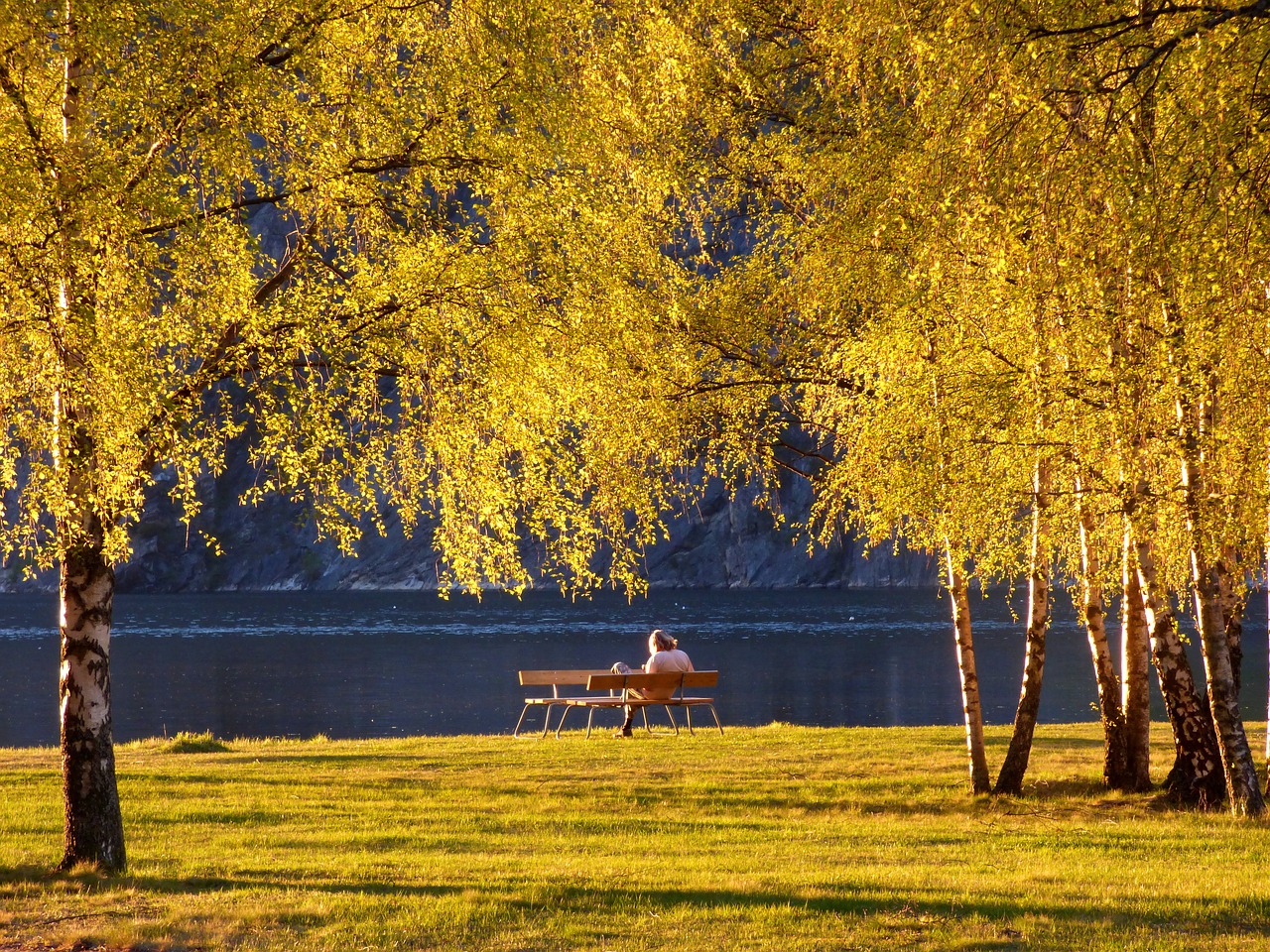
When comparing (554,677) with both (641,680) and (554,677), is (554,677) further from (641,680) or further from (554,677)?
(641,680)

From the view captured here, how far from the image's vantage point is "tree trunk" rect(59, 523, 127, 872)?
938cm

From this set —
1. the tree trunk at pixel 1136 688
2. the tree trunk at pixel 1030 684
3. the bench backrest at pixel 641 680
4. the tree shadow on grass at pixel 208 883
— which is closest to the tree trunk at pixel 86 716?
the tree shadow on grass at pixel 208 883

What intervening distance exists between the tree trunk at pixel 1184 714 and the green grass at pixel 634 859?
44 cm

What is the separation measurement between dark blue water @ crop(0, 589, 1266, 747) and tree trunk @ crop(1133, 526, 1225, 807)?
30.5 feet

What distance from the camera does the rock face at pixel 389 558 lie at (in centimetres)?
17388

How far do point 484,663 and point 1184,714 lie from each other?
181 feet

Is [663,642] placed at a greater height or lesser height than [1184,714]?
greater

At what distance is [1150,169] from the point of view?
7387 mm

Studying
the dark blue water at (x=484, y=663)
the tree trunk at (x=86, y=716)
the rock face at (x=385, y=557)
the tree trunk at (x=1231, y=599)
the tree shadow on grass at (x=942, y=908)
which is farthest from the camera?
the rock face at (x=385, y=557)

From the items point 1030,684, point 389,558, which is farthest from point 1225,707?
point 389,558

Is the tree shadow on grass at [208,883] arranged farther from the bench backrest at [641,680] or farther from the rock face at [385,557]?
the rock face at [385,557]

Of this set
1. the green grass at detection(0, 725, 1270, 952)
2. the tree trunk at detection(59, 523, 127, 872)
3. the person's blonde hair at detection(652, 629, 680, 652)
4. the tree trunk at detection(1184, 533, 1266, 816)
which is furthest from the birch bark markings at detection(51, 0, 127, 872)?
the person's blonde hair at detection(652, 629, 680, 652)

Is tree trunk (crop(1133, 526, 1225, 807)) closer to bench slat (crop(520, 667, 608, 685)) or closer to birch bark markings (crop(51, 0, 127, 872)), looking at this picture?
bench slat (crop(520, 667, 608, 685))

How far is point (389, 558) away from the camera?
191750 mm
